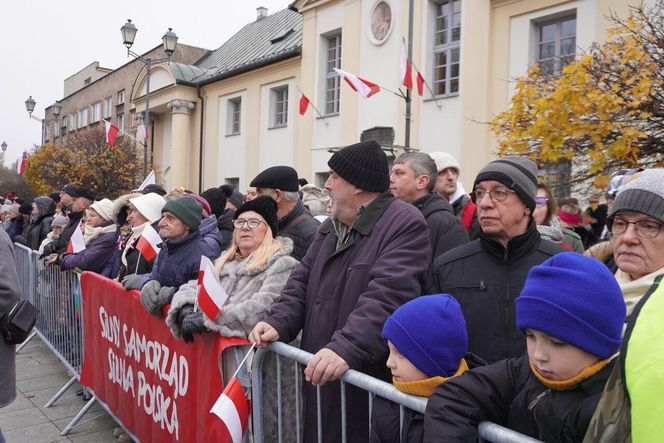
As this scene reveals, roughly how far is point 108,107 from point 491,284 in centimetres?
3840

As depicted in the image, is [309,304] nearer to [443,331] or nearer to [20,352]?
[443,331]

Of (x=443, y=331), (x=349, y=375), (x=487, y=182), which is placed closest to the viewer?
(x=443, y=331)

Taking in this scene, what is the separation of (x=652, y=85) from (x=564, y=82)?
82cm

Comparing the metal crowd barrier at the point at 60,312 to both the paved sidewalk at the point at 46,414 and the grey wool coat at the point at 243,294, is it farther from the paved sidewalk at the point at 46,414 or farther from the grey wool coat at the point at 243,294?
the grey wool coat at the point at 243,294

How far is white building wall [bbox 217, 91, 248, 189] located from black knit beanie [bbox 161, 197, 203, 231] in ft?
58.3

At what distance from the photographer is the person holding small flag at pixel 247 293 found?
9.41ft

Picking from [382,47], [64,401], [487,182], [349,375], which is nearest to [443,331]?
[349,375]

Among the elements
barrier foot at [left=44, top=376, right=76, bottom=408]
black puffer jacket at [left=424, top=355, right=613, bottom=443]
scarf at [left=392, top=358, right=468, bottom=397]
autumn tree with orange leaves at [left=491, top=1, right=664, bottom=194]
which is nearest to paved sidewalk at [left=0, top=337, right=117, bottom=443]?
barrier foot at [left=44, top=376, right=76, bottom=408]

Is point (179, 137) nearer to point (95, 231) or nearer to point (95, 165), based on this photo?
point (95, 165)

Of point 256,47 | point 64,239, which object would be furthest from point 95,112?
point 64,239

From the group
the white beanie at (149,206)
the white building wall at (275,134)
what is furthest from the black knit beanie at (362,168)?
the white building wall at (275,134)

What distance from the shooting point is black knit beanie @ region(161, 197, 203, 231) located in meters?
4.19

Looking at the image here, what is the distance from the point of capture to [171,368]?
3.66 metres

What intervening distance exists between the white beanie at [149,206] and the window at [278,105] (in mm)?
15366
